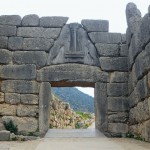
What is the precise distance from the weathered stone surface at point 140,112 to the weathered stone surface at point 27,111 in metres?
2.49

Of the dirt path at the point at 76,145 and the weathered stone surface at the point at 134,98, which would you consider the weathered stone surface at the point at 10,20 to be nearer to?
the dirt path at the point at 76,145

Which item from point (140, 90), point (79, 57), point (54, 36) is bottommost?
point (140, 90)

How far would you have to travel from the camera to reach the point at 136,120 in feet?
22.8

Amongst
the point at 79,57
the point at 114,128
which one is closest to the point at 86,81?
the point at 79,57

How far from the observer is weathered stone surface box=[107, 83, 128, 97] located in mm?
8008

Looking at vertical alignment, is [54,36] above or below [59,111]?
above

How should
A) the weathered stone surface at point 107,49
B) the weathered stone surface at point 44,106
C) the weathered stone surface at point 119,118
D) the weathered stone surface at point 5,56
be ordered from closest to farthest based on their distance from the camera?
1. the weathered stone surface at point 44,106
2. the weathered stone surface at point 119,118
3. the weathered stone surface at point 5,56
4. the weathered stone surface at point 107,49

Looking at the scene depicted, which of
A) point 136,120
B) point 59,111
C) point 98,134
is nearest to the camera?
point 136,120

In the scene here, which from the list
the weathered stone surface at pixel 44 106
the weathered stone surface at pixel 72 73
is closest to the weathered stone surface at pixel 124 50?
the weathered stone surface at pixel 72 73

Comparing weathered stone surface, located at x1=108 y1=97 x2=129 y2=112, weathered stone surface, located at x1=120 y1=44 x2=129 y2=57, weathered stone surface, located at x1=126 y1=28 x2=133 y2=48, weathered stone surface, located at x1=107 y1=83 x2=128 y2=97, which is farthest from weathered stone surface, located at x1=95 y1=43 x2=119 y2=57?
weathered stone surface, located at x1=108 y1=97 x2=129 y2=112

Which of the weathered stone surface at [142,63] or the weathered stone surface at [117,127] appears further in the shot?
the weathered stone surface at [117,127]

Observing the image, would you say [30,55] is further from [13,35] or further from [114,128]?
[114,128]

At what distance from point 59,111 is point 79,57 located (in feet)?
15.7

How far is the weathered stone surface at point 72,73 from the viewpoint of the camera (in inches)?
315
